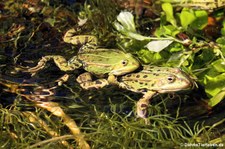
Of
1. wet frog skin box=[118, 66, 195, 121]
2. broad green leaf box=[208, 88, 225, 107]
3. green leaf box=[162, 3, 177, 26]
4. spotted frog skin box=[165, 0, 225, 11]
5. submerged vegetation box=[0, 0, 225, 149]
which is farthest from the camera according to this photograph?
spotted frog skin box=[165, 0, 225, 11]

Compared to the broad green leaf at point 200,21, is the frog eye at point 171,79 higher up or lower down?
lower down

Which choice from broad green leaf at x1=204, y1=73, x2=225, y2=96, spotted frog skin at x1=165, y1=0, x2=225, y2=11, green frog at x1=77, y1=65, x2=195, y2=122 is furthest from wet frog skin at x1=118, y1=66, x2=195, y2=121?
spotted frog skin at x1=165, y1=0, x2=225, y2=11

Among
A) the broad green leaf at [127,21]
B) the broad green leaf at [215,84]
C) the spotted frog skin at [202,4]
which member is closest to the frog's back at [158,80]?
the broad green leaf at [215,84]

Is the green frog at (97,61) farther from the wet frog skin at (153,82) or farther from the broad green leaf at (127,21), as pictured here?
the broad green leaf at (127,21)

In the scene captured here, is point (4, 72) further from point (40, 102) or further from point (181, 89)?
point (181, 89)

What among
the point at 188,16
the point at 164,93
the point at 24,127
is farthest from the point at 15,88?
the point at 188,16

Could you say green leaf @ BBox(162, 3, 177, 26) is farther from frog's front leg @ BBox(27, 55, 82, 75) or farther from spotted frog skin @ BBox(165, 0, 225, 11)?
frog's front leg @ BBox(27, 55, 82, 75)
